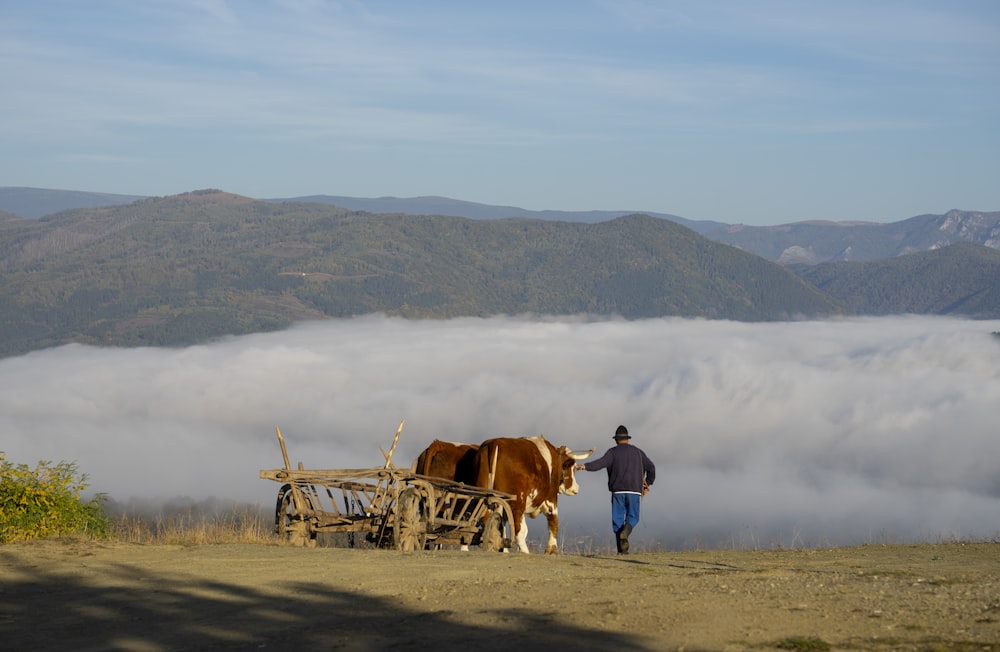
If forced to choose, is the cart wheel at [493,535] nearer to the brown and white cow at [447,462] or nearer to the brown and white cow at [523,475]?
the brown and white cow at [523,475]

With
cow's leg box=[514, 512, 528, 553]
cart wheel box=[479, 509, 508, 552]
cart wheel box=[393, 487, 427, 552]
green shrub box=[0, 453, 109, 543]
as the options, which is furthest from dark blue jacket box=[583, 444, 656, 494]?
green shrub box=[0, 453, 109, 543]

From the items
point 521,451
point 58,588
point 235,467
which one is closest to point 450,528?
point 521,451

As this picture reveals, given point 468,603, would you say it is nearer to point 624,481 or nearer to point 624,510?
point 624,481

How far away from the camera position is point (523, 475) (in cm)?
2023

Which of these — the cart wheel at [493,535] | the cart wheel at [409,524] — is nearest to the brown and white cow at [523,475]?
the cart wheel at [493,535]

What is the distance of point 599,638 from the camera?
10.3 metres

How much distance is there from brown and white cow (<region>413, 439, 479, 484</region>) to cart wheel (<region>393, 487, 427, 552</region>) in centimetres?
274

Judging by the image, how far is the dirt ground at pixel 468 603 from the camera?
33.9 feet

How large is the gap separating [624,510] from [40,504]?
28.1 ft

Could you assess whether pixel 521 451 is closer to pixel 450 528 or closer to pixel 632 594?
pixel 450 528

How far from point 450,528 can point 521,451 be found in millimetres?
1992

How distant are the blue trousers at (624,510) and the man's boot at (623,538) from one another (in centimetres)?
14

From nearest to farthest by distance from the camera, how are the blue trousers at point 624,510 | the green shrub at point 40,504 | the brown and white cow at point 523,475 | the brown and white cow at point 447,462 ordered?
the green shrub at point 40,504 → the brown and white cow at point 523,475 → the blue trousers at point 624,510 → the brown and white cow at point 447,462

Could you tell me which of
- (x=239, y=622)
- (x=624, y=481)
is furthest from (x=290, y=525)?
(x=239, y=622)
